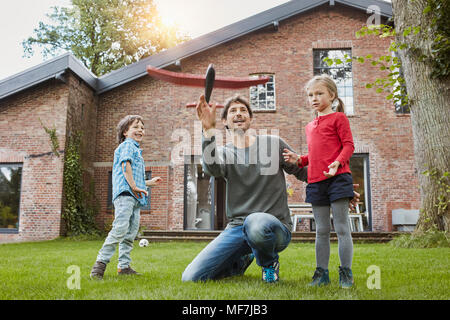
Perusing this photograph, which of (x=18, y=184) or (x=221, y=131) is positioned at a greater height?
→ (x=221, y=131)

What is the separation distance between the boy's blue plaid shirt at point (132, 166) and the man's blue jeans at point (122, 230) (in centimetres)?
9

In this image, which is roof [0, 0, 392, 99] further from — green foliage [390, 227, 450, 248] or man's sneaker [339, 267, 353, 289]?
man's sneaker [339, 267, 353, 289]

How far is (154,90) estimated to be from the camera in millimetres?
12219

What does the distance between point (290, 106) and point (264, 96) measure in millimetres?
875

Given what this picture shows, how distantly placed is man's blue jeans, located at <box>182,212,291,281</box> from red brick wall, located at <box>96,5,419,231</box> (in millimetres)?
8195

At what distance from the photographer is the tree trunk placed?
6477 millimetres

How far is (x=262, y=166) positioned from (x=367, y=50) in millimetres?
10325

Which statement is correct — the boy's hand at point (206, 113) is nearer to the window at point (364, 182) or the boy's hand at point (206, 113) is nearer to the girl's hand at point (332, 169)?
the girl's hand at point (332, 169)

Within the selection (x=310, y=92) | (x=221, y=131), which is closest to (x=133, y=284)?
(x=310, y=92)

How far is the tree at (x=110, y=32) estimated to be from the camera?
72.3 ft

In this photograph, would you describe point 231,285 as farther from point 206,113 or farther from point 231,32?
point 231,32

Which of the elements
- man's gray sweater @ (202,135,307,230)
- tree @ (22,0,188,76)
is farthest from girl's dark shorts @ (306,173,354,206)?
tree @ (22,0,188,76)
